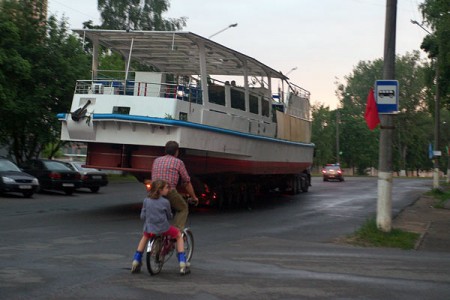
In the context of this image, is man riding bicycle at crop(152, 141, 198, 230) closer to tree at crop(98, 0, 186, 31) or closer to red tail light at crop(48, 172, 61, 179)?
red tail light at crop(48, 172, 61, 179)

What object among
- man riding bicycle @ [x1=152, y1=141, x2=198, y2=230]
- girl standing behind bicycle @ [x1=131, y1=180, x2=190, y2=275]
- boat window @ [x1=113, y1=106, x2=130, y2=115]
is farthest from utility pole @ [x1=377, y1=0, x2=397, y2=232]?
boat window @ [x1=113, y1=106, x2=130, y2=115]

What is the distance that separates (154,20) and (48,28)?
1598 cm

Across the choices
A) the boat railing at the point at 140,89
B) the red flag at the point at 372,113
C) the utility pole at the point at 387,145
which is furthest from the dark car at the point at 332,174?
the red flag at the point at 372,113

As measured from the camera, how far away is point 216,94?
57.7 feet

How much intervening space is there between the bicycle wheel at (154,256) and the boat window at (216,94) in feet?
31.5

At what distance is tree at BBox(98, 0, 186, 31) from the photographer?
45469 millimetres

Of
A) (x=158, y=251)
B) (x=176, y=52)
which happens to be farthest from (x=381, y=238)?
(x=176, y=52)

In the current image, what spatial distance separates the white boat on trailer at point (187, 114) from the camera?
15.6m

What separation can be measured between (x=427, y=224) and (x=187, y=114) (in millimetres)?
6833

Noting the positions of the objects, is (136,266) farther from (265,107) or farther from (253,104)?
(265,107)

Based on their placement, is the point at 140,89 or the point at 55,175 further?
the point at 55,175

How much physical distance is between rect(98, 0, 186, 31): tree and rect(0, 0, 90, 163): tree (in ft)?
47.2

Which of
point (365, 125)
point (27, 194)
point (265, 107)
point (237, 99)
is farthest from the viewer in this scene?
point (365, 125)

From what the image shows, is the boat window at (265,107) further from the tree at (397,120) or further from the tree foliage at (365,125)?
the tree at (397,120)
